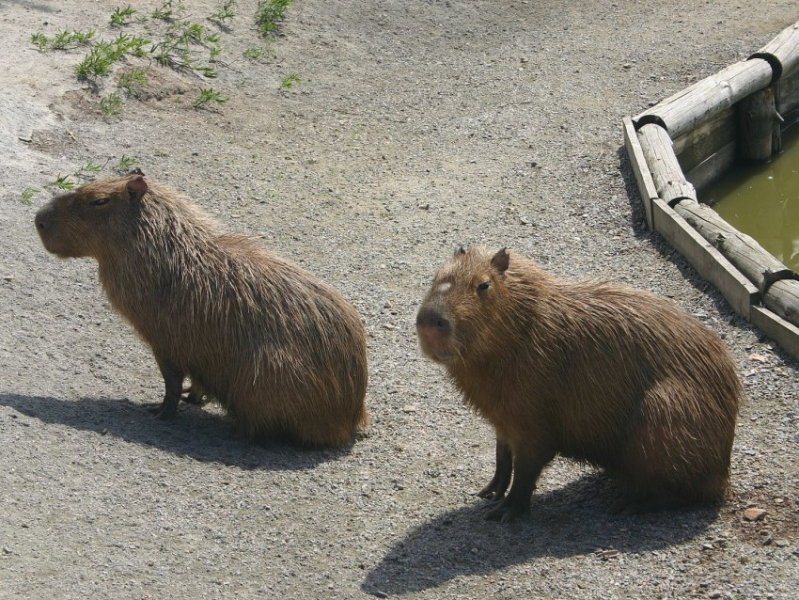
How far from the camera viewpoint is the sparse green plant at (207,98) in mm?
10695

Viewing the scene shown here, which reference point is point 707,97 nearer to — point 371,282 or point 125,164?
point 371,282

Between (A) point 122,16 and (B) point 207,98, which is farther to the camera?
(A) point 122,16

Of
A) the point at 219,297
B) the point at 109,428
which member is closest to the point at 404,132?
the point at 219,297

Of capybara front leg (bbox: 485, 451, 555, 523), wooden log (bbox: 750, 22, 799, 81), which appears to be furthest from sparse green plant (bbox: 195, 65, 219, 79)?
capybara front leg (bbox: 485, 451, 555, 523)

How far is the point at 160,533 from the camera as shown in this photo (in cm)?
491

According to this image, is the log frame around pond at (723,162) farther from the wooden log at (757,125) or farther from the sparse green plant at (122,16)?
the sparse green plant at (122,16)

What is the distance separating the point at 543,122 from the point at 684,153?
1.47 meters

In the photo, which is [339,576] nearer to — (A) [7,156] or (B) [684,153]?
(A) [7,156]

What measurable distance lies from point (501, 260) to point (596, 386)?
770 millimetres

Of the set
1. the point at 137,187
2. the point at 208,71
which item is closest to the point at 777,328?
the point at 137,187

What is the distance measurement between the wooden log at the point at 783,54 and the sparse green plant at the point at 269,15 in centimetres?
537

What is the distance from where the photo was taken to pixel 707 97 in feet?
34.7

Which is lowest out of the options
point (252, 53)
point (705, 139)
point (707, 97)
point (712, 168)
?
point (252, 53)

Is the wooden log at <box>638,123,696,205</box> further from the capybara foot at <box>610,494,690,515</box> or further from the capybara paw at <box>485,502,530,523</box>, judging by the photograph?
the capybara paw at <box>485,502,530,523</box>
